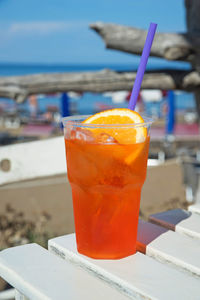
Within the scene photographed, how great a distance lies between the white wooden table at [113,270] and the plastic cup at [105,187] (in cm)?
3

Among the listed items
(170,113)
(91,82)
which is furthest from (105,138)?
(170,113)

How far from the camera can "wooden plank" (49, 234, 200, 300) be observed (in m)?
0.59

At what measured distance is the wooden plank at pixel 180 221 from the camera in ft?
2.78

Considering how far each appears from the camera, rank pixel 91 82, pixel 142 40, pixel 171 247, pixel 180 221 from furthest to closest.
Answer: pixel 91 82 → pixel 142 40 → pixel 180 221 → pixel 171 247

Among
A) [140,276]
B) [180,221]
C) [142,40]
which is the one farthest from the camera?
[142,40]

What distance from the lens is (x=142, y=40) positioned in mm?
3012

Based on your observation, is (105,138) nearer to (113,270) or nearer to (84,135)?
(84,135)

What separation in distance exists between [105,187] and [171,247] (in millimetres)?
178

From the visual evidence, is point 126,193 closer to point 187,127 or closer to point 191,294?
point 191,294

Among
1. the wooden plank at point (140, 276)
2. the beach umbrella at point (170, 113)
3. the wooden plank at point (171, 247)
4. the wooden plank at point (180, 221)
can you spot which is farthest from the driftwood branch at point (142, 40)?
the beach umbrella at point (170, 113)

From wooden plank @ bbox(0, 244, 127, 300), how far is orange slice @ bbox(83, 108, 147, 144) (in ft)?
0.79

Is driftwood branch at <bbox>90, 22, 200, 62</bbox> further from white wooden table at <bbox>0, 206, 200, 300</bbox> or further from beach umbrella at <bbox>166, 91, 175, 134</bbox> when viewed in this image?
beach umbrella at <bbox>166, 91, 175, 134</bbox>

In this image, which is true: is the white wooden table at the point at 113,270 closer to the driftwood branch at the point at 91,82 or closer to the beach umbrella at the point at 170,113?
the driftwood branch at the point at 91,82

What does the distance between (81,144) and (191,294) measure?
0.32 m
